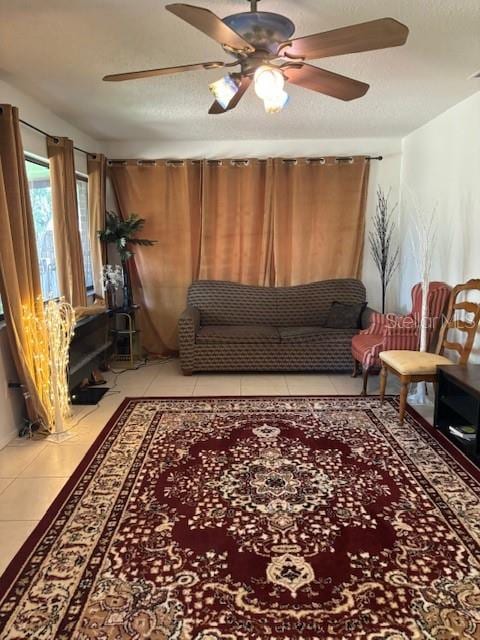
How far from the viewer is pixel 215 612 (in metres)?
1.70

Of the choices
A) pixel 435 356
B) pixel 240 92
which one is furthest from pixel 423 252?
pixel 240 92

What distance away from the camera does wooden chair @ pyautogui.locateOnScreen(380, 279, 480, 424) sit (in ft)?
11.0

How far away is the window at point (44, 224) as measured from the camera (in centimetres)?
389

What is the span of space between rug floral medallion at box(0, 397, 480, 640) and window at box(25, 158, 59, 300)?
1514 mm

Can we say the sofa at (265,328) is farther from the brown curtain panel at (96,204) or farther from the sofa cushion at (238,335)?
the brown curtain panel at (96,204)

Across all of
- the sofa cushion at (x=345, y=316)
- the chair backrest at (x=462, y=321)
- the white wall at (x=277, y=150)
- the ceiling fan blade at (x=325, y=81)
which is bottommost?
the sofa cushion at (x=345, y=316)

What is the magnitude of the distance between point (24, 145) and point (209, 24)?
7.66 ft

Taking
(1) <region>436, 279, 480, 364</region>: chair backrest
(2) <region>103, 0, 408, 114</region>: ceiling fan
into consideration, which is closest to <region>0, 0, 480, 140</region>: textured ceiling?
(2) <region>103, 0, 408, 114</region>: ceiling fan

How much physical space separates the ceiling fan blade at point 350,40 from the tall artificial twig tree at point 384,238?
3.60 meters

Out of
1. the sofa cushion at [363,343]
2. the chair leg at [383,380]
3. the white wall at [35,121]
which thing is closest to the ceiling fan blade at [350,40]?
the white wall at [35,121]

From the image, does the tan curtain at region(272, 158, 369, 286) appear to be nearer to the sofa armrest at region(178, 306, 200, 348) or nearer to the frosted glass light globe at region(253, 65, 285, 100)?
the sofa armrest at region(178, 306, 200, 348)

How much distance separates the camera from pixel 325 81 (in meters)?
2.29

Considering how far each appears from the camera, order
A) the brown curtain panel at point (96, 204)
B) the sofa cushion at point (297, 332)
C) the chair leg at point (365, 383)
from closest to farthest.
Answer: the chair leg at point (365, 383)
the sofa cushion at point (297, 332)
the brown curtain panel at point (96, 204)

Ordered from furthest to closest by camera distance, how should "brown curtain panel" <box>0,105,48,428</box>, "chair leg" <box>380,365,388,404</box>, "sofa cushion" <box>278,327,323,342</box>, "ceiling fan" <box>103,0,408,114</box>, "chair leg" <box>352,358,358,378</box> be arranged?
"sofa cushion" <box>278,327,323,342</box> < "chair leg" <box>352,358,358,378</box> < "chair leg" <box>380,365,388,404</box> < "brown curtain panel" <box>0,105,48,428</box> < "ceiling fan" <box>103,0,408,114</box>
